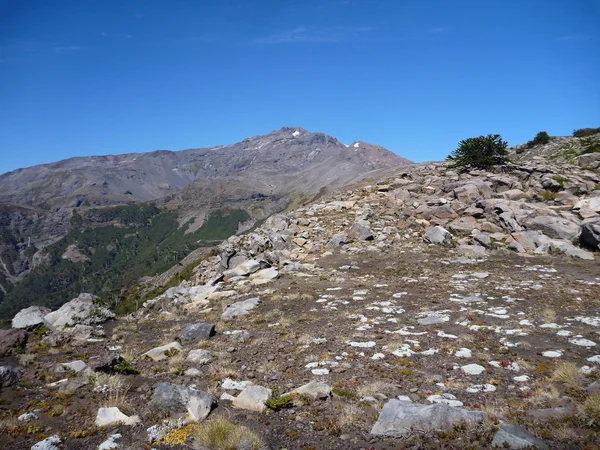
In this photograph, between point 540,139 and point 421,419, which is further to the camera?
point 540,139

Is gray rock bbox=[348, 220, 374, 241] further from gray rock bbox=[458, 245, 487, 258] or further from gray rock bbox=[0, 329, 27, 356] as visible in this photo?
gray rock bbox=[0, 329, 27, 356]

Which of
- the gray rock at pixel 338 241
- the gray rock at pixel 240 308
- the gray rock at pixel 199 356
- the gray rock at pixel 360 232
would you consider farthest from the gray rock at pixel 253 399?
the gray rock at pixel 360 232

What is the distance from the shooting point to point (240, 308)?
1582 centimetres

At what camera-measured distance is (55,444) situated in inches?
260

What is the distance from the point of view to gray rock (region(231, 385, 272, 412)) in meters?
7.76

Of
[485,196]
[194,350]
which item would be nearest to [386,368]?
[194,350]

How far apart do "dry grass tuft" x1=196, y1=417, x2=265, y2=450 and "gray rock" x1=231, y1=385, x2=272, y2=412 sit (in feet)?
3.49

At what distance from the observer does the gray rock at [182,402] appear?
7.44 m

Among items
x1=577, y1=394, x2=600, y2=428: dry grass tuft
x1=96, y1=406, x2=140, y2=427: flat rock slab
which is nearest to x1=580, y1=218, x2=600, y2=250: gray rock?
x1=577, y1=394, x2=600, y2=428: dry grass tuft

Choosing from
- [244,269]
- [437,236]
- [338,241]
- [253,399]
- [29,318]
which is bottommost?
[253,399]

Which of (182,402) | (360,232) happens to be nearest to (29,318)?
(182,402)

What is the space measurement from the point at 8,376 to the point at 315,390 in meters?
7.74

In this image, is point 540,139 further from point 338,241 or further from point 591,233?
point 338,241

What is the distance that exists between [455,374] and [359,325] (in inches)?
166
